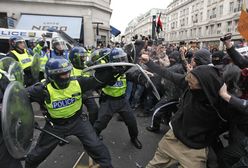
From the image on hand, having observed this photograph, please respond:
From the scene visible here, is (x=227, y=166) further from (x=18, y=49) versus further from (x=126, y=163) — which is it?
(x=18, y=49)

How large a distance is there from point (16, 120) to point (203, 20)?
182 ft

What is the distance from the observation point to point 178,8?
240 feet

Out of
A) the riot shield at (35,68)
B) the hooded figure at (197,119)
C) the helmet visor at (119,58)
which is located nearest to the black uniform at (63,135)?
the helmet visor at (119,58)

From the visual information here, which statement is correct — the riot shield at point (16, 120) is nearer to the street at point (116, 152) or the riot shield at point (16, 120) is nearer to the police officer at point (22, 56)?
the street at point (116, 152)

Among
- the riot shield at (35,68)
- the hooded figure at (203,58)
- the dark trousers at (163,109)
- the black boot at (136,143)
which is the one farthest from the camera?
the riot shield at (35,68)

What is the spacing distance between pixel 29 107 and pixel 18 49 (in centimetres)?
400

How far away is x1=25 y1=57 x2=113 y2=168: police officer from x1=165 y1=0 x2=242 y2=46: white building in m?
32.3

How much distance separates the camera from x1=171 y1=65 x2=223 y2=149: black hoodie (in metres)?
2.31

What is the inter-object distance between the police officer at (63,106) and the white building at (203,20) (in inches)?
1273

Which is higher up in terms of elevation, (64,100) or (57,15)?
(57,15)

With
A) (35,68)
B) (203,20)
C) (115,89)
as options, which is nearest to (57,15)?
(35,68)

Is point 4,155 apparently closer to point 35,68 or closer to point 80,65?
point 80,65

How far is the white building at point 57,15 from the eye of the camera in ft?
74.4

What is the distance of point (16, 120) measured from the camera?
2.41 metres
